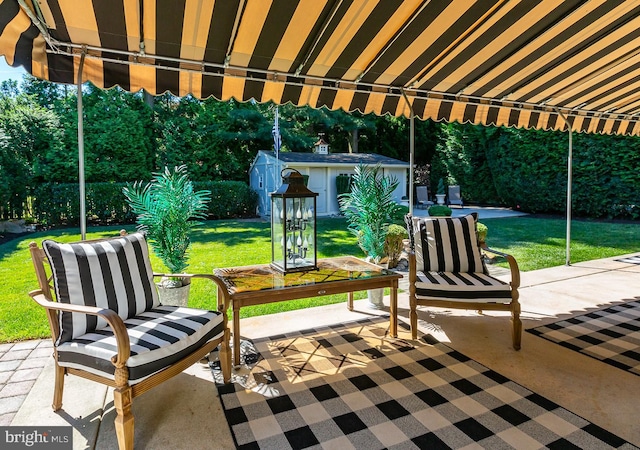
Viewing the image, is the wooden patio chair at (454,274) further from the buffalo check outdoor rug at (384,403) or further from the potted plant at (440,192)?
the potted plant at (440,192)

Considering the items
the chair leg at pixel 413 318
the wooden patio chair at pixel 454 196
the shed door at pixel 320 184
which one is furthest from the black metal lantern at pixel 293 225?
the wooden patio chair at pixel 454 196

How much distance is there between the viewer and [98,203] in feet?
40.4

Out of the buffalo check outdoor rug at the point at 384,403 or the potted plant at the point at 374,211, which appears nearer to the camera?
the buffalo check outdoor rug at the point at 384,403

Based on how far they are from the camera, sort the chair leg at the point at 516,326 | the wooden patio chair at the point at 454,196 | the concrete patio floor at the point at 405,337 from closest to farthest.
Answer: the concrete patio floor at the point at 405,337 < the chair leg at the point at 516,326 < the wooden patio chair at the point at 454,196

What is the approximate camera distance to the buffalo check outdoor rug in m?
2.27

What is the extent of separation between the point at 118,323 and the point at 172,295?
5.33 feet

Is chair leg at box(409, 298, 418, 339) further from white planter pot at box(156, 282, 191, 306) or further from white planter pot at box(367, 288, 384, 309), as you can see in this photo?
white planter pot at box(156, 282, 191, 306)

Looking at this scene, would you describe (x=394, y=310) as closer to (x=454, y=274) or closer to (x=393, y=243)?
(x=454, y=274)

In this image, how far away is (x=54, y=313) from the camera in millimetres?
2469

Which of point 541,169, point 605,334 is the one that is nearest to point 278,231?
point 605,334

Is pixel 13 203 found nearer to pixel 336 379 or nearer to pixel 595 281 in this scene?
pixel 336 379

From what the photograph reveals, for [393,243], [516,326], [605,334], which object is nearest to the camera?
[516,326]

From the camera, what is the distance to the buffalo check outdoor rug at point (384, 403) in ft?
7.43

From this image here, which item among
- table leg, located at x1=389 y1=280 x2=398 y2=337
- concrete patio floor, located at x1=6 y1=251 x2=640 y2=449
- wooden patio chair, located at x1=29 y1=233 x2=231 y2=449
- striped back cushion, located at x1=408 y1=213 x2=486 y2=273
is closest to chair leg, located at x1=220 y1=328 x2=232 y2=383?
wooden patio chair, located at x1=29 y1=233 x2=231 y2=449
